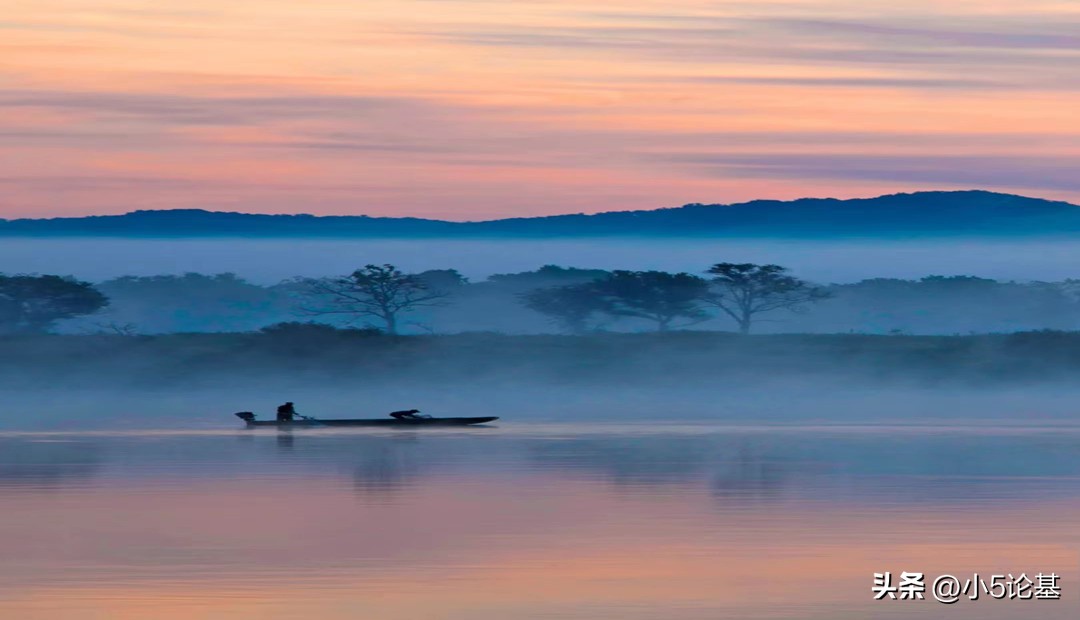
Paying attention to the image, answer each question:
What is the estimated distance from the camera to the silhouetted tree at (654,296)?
15138 cm

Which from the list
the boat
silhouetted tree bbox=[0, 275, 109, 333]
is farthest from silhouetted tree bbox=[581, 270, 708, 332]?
the boat

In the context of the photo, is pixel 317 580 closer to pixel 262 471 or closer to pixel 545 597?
pixel 545 597

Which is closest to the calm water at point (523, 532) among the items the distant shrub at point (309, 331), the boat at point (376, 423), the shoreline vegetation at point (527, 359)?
the boat at point (376, 423)

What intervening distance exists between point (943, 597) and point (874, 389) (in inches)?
3786

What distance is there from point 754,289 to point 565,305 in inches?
509

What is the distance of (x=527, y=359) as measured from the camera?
127062mm

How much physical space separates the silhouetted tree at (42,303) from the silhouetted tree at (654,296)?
110 ft

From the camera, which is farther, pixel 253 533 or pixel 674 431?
pixel 674 431

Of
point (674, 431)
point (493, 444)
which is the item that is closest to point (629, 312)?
point (674, 431)

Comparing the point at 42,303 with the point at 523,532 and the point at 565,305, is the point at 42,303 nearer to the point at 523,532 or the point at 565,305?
the point at 565,305

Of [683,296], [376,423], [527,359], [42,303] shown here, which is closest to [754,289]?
[683,296]

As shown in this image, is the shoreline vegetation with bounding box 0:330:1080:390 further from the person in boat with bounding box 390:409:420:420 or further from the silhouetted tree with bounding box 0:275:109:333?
the person in boat with bounding box 390:409:420:420

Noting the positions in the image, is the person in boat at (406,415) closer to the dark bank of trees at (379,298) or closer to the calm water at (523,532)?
the calm water at (523,532)

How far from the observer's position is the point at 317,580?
2723 cm
